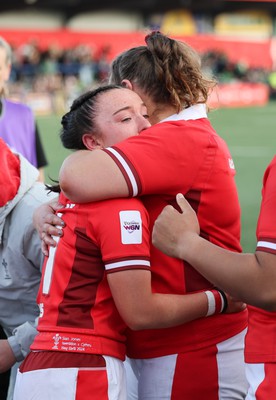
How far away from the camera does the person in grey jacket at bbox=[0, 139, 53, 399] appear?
9.52 ft

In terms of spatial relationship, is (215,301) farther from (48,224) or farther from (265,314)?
(48,224)

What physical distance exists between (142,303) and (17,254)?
2.63 feet

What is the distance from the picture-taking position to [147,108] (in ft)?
8.80

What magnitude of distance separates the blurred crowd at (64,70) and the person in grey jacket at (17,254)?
2685 cm

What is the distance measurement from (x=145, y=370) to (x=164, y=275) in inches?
13.8

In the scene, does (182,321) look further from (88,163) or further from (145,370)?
(88,163)

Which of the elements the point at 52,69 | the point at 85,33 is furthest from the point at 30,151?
→ the point at 85,33

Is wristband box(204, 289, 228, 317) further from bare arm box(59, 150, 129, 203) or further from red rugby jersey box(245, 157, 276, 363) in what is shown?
bare arm box(59, 150, 129, 203)

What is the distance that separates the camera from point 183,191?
247 cm

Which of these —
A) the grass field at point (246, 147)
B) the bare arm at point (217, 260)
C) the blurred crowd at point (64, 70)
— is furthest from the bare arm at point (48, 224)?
the blurred crowd at point (64, 70)

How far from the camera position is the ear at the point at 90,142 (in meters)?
2.55

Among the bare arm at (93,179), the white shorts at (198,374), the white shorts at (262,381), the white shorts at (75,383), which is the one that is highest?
the bare arm at (93,179)

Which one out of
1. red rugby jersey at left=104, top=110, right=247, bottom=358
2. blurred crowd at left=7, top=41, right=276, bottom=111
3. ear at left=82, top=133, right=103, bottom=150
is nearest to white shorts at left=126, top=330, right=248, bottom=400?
red rugby jersey at left=104, top=110, right=247, bottom=358

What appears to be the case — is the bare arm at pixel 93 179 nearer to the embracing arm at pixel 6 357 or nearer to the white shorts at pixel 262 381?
the white shorts at pixel 262 381
